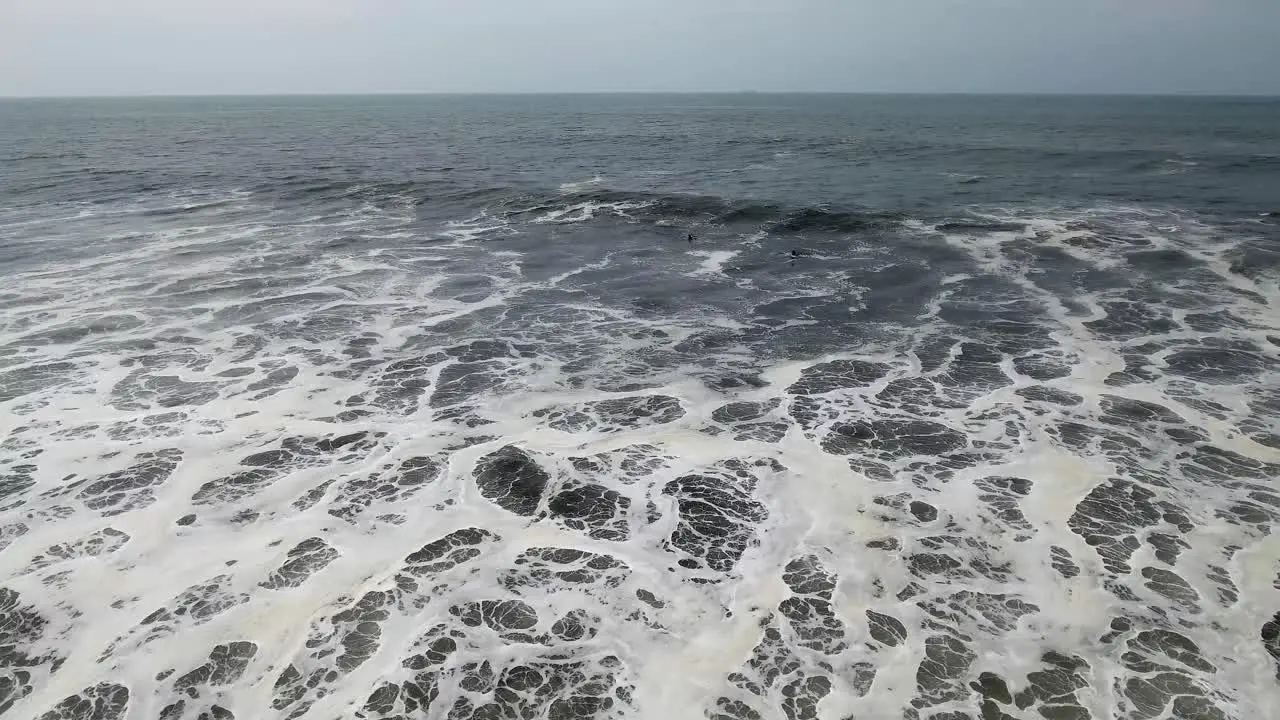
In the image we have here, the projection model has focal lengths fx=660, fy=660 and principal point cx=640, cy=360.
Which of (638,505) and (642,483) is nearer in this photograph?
(638,505)

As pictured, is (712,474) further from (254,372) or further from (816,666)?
(254,372)

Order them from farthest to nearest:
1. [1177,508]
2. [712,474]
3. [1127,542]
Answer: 1. [712,474]
2. [1177,508]
3. [1127,542]

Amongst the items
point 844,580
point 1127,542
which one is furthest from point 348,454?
point 1127,542
